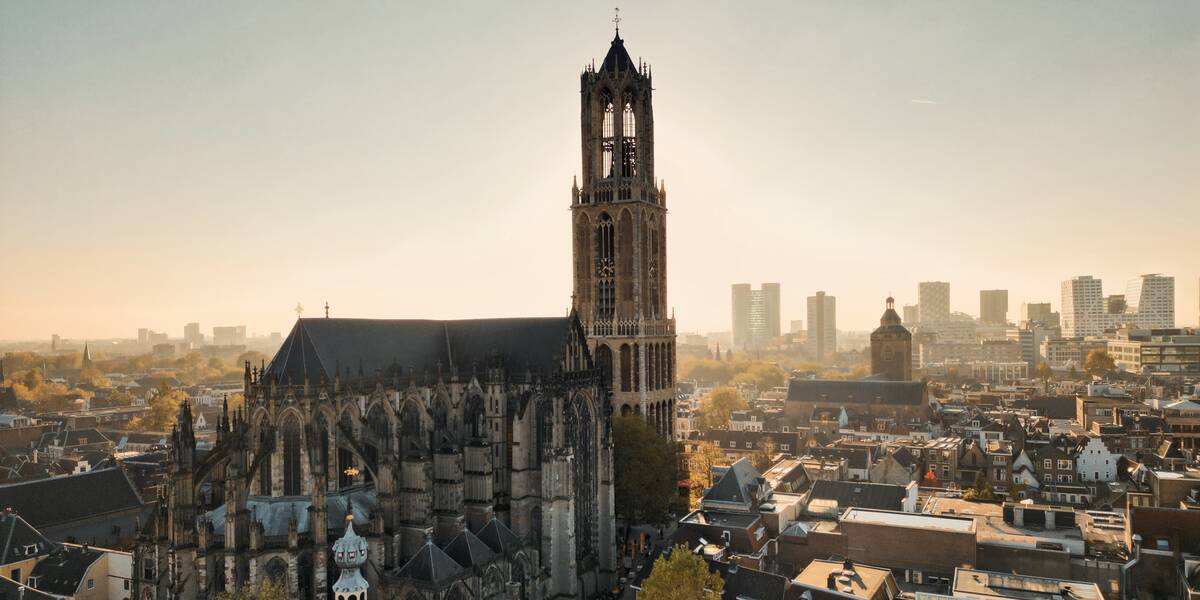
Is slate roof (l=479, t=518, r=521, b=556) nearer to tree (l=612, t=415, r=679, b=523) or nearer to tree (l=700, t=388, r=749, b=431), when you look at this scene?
tree (l=612, t=415, r=679, b=523)

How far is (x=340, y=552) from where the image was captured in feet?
100

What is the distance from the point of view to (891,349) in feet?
471

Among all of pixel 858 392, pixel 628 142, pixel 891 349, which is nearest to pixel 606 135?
pixel 628 142

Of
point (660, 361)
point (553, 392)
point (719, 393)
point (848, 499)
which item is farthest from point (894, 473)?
point (719, 393)

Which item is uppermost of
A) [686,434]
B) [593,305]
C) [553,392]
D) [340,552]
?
[593,305]

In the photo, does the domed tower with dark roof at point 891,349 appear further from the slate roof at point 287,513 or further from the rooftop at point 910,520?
the slate roof at point 287,513

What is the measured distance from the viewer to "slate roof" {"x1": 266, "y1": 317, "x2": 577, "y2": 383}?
47.9 metres

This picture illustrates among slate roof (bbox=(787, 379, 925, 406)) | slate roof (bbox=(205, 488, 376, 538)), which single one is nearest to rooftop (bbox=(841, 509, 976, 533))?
slate roof (bbox=(205, 488, 376, 538))

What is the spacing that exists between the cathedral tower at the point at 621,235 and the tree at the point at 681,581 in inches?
1220

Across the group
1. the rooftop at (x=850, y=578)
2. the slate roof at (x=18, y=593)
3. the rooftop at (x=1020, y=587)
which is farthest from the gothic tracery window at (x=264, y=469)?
the rooftop at (x=1020, y=587)

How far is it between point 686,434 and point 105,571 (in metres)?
92.9

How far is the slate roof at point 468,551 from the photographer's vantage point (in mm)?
45000

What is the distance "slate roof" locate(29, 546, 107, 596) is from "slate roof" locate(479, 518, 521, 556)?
1055 inches

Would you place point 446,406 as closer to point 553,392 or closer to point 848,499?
point 553,392
